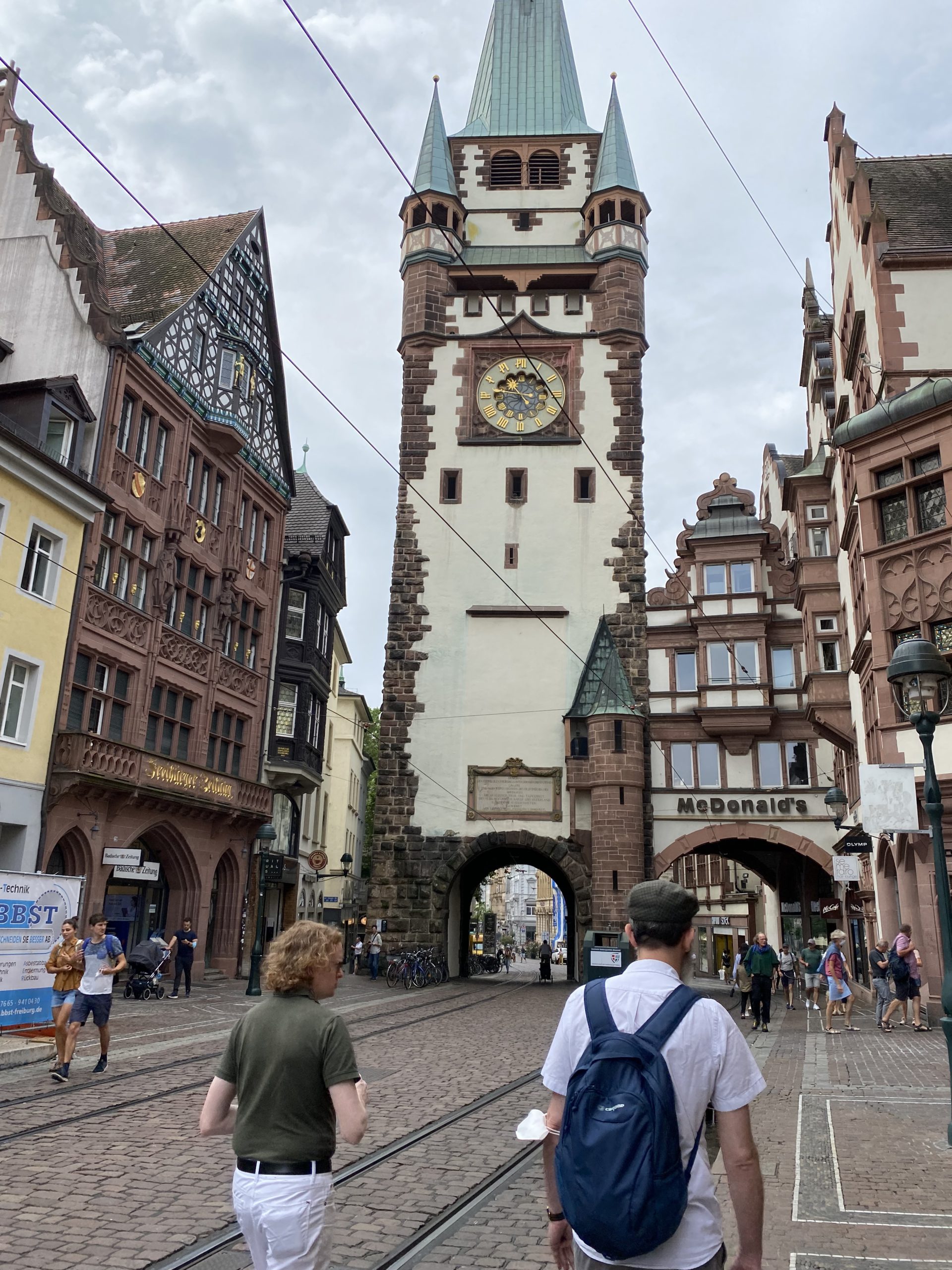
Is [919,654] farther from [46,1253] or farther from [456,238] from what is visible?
[456,238]

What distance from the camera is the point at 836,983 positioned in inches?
679

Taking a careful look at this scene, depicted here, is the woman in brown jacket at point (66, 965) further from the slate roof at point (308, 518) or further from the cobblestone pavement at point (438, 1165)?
the slate roof at point (308, 518)

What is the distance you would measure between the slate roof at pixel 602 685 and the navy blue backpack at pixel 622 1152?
28386 millimetres

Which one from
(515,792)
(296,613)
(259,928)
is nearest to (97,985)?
(515,792)

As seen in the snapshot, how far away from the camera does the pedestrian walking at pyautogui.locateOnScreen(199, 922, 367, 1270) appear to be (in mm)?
3209

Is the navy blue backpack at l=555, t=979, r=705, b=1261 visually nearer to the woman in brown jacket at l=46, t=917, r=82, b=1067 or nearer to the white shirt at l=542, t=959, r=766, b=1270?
the white shirt at l=542, t=959, r=766, b=1270

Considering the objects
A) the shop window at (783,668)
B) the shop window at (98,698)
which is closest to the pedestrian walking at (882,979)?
the shop window at (783,668)

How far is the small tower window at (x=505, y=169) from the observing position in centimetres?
3894

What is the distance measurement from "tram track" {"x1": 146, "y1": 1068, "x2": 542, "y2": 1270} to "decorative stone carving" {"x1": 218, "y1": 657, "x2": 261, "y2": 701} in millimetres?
19985

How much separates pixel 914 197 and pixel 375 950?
2287 centimetres

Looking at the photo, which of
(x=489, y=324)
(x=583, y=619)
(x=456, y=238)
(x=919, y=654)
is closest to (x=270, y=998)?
(x=919, y=654)

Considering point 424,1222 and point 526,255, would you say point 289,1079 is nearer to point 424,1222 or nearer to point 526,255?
point 424,1222

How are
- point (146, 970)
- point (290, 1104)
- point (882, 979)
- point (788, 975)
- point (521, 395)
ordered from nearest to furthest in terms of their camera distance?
point (290, 1104)
point (882, 979)
point (146, 970)
point (788, 975)
point (521, 395)

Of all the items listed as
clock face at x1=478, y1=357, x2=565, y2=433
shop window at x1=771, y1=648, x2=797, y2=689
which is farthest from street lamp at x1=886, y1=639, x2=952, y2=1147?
clock face at x1=478, y1=357, x2=565, y2=433
